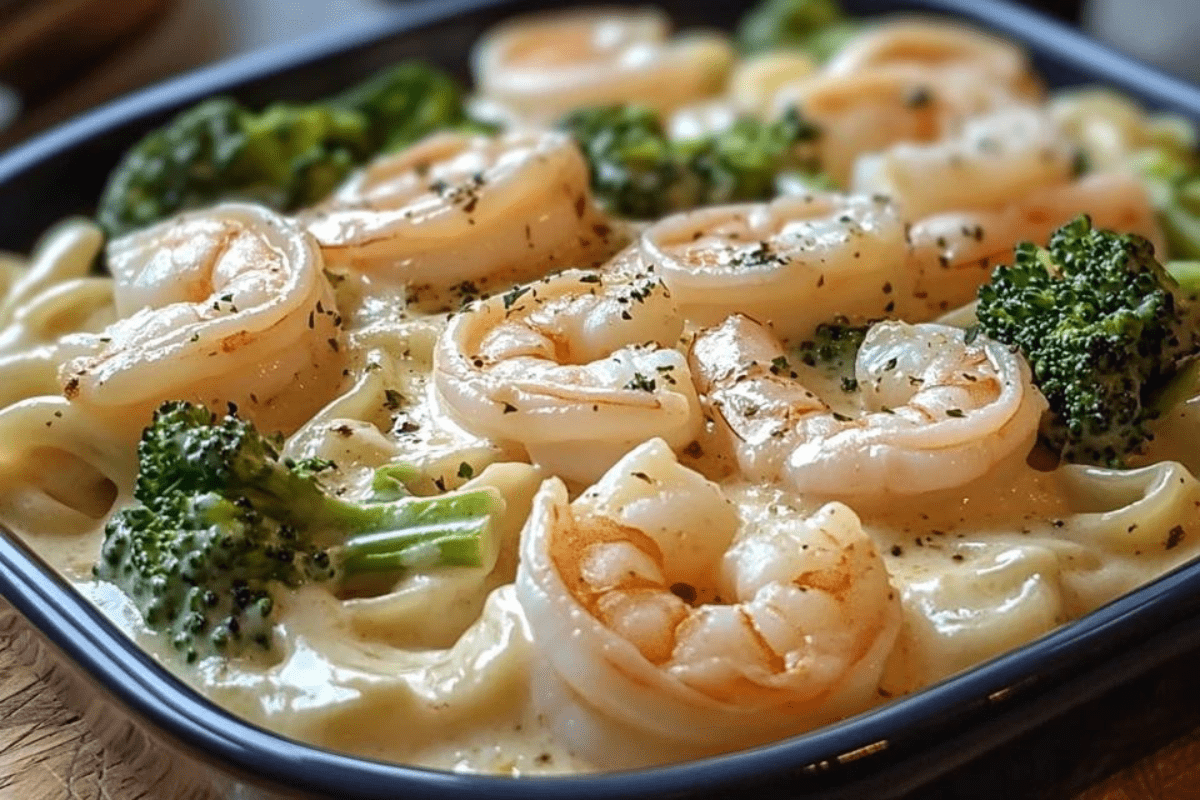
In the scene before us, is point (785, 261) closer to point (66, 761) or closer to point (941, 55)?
point (66, 761)

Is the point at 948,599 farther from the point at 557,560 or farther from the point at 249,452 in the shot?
the point at 249,452

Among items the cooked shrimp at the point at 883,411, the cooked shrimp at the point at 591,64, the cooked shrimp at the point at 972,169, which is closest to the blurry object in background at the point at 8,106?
the cooked shrimp at the point at 591,64

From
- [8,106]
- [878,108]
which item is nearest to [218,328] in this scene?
[878,108]

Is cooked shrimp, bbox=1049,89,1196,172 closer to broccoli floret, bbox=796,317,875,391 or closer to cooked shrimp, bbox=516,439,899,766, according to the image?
broccoli floret, bbox=796,317,875,391

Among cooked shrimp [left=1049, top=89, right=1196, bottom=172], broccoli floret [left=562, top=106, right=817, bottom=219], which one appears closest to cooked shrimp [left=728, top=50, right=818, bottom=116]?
broccoli floret [left=562, top=106, right=817, bottom=219]

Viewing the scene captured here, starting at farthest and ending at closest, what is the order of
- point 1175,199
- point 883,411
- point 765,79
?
1. point 765,79
2. point 1175,199
3. point 883,411

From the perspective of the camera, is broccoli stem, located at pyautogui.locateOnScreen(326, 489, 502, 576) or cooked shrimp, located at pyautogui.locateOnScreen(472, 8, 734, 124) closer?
broccoli stem, located at pyautogui.locateOnScreen(326, 489, 502, 576)
